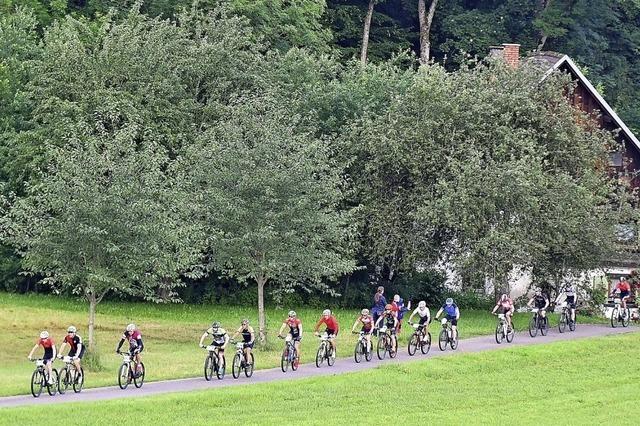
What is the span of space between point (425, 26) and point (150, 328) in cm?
3817

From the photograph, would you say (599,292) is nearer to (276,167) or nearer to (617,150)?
(617,150)

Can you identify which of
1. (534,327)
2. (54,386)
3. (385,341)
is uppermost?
(534,327)

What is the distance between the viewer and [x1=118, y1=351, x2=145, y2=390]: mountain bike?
3061 centimetres

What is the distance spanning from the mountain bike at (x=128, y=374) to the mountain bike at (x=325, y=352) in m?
6.13

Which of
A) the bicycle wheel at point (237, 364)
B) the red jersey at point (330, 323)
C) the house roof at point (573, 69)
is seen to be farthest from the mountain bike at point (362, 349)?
the house roof at point (573, 69)

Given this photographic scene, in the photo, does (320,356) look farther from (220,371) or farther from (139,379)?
(139,379)

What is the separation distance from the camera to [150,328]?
45.6 metres

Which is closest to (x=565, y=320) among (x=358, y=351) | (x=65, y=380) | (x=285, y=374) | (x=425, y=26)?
(x=358, y=351)

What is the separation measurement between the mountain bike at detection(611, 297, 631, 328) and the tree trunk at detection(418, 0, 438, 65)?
1237 inches

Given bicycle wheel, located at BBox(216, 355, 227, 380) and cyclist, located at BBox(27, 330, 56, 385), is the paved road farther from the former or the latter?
cyclist, located at BBox(27, 330, 56, 385)

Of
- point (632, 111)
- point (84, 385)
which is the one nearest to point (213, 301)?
point (84, 385)

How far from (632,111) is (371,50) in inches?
653

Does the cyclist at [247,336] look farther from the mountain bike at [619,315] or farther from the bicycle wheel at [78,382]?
the mountain bike at [619,315]

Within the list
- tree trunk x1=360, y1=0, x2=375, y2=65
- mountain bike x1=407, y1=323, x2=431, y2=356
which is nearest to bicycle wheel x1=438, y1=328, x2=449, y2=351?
mountain bike x1=407, y1=323, x2=431, y2=356
